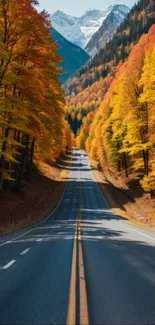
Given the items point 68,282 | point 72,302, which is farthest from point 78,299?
point 68,282

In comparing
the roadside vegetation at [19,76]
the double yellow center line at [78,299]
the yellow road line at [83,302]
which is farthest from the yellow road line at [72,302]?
the roadside vegetation at [19,76]

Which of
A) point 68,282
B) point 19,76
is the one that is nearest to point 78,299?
point 68,282

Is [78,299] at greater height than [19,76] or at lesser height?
lesser

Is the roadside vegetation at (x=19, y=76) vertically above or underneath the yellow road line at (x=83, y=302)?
above

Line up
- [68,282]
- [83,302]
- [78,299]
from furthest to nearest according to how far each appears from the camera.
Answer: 1. [68,282]
2. [78,299]
3. [83,302]

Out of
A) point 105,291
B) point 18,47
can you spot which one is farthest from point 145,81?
point 105,291

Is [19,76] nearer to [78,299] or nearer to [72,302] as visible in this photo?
[78,299]

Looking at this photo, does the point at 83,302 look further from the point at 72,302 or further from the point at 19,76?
the point at 19,76

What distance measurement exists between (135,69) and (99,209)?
16552 mm

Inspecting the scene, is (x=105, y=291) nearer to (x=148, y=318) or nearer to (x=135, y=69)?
(x=148, y=318)

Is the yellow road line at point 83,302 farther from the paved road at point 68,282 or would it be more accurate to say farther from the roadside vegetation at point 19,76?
the roadside vegetation at point 19,76

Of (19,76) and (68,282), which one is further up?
(19,76)

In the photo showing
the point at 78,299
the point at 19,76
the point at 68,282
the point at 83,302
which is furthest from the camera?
the point at 19,76

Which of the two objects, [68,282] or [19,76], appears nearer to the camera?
[68,282]
